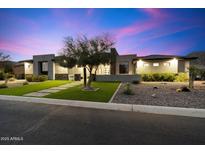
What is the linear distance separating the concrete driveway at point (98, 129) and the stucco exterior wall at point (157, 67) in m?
13.9

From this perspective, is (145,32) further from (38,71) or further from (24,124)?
(38,71)

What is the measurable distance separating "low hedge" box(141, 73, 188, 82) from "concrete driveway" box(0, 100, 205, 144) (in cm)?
1285

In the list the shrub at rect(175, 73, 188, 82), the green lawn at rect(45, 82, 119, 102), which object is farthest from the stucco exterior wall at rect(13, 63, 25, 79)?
the shrub at rect(175, 73, 188, 82)

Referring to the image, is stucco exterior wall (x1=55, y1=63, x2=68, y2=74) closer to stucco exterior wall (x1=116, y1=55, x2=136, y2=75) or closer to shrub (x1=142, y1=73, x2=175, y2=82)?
stucco exterior wall (x1=116, y1=55, x2=136, y2=75)

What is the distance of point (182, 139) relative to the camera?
292 cm

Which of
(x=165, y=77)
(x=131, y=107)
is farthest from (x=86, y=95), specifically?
(x=165, y=77)

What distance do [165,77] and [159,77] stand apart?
67cm

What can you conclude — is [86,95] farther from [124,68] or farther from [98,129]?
[124,68]

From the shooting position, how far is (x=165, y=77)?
16250 millimetres

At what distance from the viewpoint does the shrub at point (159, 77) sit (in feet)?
52.7

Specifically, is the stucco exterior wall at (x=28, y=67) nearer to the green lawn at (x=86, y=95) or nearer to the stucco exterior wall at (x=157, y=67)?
the green lawn at (x=86, y=95)

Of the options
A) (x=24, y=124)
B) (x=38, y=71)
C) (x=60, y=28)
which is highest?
(x=60, y=28)
